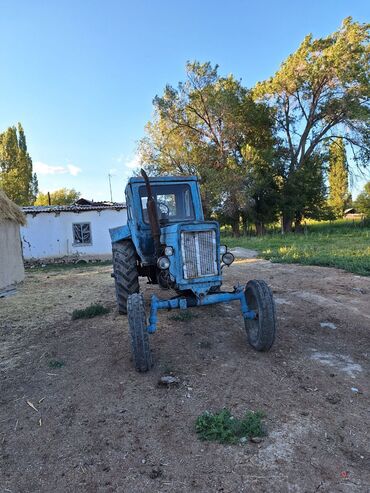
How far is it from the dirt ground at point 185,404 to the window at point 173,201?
1.74 meters

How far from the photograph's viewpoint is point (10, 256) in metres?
12.0

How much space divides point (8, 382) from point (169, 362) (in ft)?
6.09

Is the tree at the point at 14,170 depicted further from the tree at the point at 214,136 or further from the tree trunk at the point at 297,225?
the tree trunk at the point at 297,225

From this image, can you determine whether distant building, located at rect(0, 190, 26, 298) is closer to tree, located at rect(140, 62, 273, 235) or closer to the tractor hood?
the tractor hood

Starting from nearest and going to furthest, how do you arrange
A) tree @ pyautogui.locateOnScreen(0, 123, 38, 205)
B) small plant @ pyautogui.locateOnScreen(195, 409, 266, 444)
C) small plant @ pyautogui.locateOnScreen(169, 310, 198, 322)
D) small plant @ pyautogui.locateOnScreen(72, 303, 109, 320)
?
small plant @ pyautogui.locateOnScreen(195, 409, 266, 444), small plant @ pyautogui.locateOnScreen(169, 310, 198, 322), small plant @ pyautogui.locateOnScreen(72, 303, 109, 320), tree @ pyautogui.locateOnScreen(0, 123, 38, 205)

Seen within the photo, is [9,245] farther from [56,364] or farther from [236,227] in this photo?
[236,227]

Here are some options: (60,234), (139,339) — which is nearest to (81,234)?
(60,234)

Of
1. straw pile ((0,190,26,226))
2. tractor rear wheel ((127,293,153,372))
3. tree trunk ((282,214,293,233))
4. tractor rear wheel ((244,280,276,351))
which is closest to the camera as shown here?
tractor rear wheel ((127,293,153,372))

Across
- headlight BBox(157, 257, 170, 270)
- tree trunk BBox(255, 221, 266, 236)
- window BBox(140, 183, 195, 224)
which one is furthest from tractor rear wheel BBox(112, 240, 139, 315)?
tree trunk BBox(255, 221, 266, 236)

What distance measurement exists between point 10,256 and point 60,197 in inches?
1887

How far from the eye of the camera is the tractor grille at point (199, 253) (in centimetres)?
471

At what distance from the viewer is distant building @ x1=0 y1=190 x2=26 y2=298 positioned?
11.4 metres

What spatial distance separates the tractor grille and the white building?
14.4 metres

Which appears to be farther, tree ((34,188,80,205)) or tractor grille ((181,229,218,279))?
tree ((34,188,80,205))
